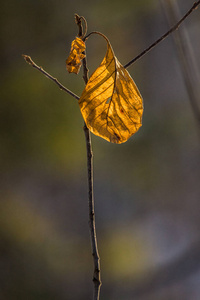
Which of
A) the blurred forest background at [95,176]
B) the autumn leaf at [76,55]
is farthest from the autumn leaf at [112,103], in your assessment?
the blurred forest background at [95,176]

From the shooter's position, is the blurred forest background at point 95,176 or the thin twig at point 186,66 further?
the blurred forest background at point 95,176

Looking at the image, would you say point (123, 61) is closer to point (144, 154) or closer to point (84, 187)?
point (144, 154)

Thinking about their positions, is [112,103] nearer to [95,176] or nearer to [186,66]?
[186,66]

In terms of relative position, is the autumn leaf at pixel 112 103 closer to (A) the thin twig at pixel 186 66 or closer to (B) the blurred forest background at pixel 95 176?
(A) the thin twig at pixel 186 66

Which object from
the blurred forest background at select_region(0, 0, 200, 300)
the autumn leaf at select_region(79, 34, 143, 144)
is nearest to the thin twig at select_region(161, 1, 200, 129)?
the autumn leaf at select_region(79, 34, 143, 144)

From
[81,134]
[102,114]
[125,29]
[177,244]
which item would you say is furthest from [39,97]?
[102,114]

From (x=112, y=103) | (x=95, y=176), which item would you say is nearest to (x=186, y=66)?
(x=112, y=103)
